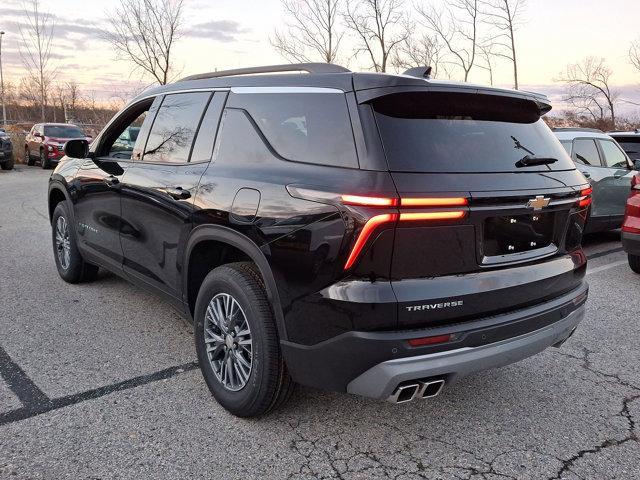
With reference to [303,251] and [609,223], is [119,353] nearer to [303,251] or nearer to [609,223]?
[303,251]

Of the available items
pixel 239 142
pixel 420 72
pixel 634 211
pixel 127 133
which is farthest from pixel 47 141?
pixel 420 72

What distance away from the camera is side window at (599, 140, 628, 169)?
7.93m

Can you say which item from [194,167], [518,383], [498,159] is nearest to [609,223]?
[518,383]

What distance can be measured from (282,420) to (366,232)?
4.22 ft

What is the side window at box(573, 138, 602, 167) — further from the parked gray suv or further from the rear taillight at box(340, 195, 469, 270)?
the rear taillight at box(340, 195, 469, 270)

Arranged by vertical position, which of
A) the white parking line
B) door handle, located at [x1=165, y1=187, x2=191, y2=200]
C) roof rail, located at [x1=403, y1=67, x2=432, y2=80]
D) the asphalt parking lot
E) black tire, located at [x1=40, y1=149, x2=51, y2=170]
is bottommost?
the asphalt parking lot

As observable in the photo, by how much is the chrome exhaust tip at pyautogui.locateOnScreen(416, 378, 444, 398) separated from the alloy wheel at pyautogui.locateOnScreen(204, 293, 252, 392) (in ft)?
2.97

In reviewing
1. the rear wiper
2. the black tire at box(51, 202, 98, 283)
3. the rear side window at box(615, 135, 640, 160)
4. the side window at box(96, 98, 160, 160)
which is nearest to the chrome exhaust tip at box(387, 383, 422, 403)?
the rear wiper

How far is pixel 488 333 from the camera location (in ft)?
8.32

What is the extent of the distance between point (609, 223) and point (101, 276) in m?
6.74

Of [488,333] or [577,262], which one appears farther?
[577,262]

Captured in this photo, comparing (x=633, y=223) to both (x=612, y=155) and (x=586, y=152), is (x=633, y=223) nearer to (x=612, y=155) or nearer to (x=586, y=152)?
(x=586, y=152)

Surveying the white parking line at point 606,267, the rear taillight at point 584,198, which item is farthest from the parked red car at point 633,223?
the rear taillight at point 584,198

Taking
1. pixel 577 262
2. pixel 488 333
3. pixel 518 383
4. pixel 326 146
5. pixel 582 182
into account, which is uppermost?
pixel 326 146
